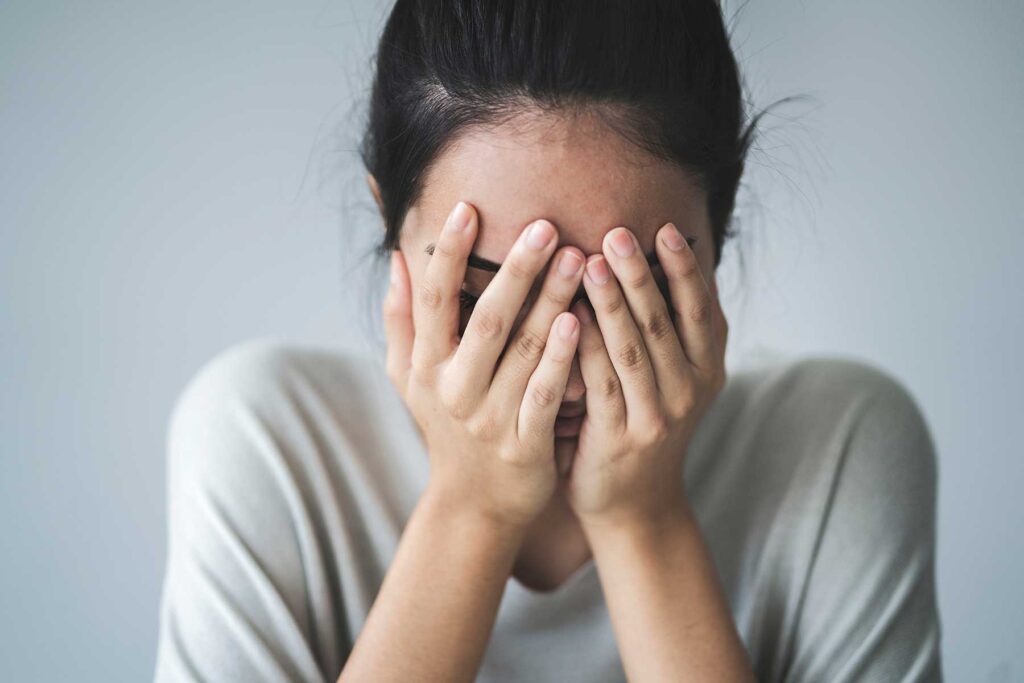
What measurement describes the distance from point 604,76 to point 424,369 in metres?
0.34

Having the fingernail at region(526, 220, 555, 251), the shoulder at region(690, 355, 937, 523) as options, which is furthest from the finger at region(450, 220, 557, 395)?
the shoulder at region(690, 355, 937, 523)

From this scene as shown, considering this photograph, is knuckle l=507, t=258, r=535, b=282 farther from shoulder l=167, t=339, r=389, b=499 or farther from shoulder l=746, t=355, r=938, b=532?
shoulder l=746, t=355, r=938, b=532

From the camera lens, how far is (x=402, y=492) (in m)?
1.00

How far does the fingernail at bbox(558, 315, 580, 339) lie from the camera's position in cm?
74

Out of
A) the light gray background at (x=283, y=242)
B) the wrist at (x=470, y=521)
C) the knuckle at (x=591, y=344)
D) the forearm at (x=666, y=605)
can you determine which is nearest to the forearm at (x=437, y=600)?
the wrist at (x=470, y=521)

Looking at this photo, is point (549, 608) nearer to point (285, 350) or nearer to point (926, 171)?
point (285, 350)

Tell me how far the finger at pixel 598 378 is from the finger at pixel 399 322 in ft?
0.71

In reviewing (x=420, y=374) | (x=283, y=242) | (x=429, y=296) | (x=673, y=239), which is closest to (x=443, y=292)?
(x=429, y=296)

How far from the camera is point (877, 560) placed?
931 millimetres

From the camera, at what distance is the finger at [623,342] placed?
72cm

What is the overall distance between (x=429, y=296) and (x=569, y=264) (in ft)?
0.49

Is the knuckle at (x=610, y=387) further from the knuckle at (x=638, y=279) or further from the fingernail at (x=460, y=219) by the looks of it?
the fingernail at (x=460, y=219)

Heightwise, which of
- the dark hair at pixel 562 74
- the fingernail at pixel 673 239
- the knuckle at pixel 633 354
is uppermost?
the dark hair at pixel 562 74

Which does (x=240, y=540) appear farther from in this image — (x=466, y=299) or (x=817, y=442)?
(x=817, y=442)
